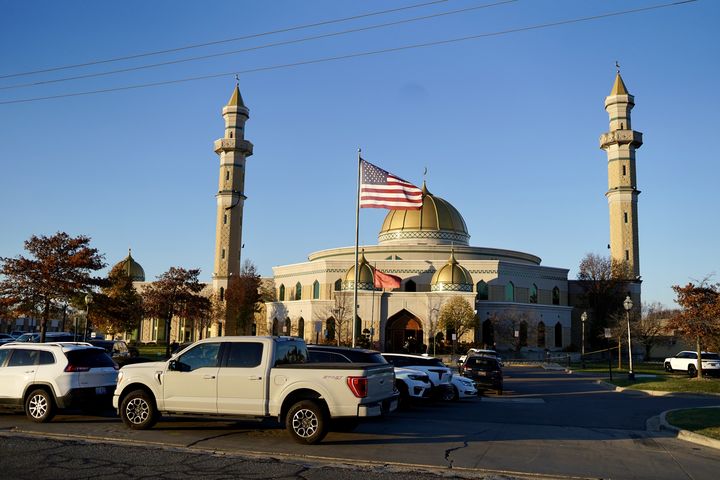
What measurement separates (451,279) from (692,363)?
22.6 meters

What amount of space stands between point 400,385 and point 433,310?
39170 millimetres

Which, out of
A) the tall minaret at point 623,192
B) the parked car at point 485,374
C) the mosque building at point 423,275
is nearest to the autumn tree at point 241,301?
the mosque building at point 423,275

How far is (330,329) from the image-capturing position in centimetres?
5919

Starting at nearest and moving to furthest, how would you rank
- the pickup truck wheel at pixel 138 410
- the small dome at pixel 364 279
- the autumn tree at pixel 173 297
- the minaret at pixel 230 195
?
the pickup truck wheel at pixel 138 410 → the autumn tree at pixel 173 297 → the small dome at pixel 364 279 → the minaret at pixel 230 195

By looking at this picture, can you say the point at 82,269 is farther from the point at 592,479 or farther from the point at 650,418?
the point at 592,479

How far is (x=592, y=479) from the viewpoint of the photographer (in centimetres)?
973

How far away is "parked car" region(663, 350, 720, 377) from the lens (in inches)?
1496

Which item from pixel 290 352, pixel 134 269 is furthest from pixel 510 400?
pixel 134 269

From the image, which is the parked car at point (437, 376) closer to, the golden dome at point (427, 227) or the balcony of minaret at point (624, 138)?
the golden dome at point (427, 227)

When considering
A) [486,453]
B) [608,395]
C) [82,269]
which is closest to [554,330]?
[608,395]

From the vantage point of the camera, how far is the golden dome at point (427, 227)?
71.1 meters

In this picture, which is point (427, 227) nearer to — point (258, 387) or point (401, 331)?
point (401, 331)

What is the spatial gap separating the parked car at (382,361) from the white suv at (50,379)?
191 inches

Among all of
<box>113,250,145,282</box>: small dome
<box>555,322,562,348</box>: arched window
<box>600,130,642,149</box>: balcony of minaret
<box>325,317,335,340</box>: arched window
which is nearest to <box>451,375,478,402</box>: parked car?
<box>325,317,335,340</box>: arched window
